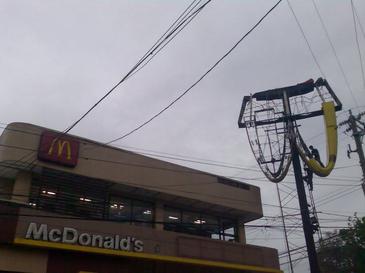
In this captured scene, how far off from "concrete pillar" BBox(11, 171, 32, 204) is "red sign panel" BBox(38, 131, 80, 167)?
1351mm

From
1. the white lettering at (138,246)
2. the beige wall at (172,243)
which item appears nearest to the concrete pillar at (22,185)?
the beige wall at (172,243)

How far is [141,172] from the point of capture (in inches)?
965

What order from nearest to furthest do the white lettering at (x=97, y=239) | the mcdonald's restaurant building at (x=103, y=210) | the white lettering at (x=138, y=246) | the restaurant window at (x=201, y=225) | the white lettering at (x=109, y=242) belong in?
the mcdonald's restaurant building at (x=103, y=210)
the white lettering at (x=97, y=239)
the white lettering at (x=109, y=242)
the white lettering at (x=138, y=246)
the restaurant window at (x=201, y=225)

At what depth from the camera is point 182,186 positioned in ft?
85.4

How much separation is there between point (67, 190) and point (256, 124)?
13238 mm

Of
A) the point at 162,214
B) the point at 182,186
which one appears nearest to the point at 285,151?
the point at 182,186

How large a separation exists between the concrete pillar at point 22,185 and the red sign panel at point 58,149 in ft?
4.43

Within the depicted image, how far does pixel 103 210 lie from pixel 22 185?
14.7ft

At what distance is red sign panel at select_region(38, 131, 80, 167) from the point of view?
2095 cm

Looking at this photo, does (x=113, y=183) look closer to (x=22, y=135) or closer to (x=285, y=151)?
(x=22, y=135)

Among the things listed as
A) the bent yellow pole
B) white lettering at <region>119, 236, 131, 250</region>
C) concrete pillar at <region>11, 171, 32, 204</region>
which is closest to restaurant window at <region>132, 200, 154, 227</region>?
white lettering at <region>119, 236, 131, 250</region>

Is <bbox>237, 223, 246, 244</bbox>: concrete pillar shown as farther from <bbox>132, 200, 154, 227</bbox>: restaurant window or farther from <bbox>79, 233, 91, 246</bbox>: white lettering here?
<bbox>79, 233, 91, 246</bbox>: white lettering

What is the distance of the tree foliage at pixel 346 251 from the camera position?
29641 mm

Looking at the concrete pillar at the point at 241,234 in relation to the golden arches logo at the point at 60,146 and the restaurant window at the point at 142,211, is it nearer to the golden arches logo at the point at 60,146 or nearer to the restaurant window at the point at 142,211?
the restaurant window at the point at 142,211
